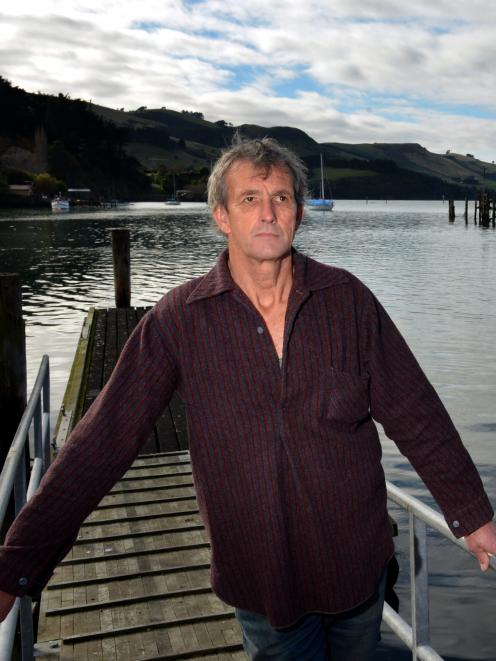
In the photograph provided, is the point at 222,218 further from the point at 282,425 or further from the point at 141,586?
the point at 141,586

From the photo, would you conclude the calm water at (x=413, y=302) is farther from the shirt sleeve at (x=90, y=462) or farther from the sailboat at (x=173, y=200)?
the sailboat at (x=173, y=200)

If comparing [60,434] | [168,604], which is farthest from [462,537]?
[60,434]

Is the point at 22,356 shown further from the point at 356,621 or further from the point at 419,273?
the point at 419,273

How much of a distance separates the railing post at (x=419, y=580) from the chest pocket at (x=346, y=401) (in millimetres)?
660

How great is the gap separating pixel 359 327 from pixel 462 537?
0.70 m

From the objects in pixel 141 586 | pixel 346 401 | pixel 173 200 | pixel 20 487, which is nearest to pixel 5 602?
pixel 346 401

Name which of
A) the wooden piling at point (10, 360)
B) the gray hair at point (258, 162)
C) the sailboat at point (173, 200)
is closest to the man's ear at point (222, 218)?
the gray hair at point (258, 162)

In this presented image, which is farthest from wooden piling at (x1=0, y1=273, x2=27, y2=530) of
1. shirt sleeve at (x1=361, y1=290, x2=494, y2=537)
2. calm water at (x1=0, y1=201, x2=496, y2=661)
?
shirt sleeve at (x1=361, y1=290, x2=494, y2=537)

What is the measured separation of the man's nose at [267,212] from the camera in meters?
2.14

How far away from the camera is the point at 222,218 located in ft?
7.51

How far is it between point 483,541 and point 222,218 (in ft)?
4.18

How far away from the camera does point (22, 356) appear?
6734 mm

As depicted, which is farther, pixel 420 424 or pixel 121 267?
pixel 121 267

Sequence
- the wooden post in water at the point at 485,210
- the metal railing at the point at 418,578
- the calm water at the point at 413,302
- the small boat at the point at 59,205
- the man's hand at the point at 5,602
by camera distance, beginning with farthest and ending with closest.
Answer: the small boat at the point at 59,205
the wooden post in water at the point at 485,210
the calm water at the point at 413,302
the metal railing at the point at 418,578
the man's hand at the point at 5,602
